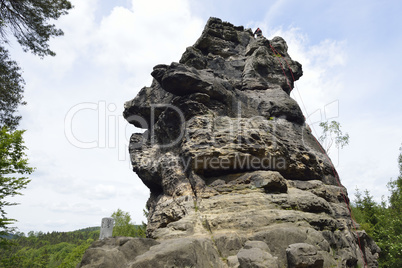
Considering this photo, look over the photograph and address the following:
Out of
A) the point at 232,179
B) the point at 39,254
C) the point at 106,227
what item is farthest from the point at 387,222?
the point at 39,254

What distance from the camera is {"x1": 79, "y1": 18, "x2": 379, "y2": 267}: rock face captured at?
6266mm

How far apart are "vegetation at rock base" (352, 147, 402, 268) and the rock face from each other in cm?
935

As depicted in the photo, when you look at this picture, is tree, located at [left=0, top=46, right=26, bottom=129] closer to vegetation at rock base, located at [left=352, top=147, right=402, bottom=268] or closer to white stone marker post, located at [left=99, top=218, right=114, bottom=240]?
white stone marker post, located at [left=99, top=218, right=114, bottom=240]

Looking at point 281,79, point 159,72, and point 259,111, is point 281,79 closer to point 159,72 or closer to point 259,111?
point 259,111

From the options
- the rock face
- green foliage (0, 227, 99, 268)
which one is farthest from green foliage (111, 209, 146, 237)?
the rock face

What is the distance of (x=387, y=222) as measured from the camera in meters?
21.4

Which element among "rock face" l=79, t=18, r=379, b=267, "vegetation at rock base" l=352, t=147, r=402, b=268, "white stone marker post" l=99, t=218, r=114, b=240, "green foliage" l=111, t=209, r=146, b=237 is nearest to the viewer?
"rock face" l=79, t=18, r=379, b=267

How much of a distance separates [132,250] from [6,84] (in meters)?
10.9

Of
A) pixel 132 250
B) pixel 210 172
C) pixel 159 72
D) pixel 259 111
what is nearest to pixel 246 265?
pixel 132 250

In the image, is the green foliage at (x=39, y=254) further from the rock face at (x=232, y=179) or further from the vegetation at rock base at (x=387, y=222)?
the vegetation at rock base at (x=387, y=222)

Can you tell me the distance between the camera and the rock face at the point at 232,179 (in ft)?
20.6

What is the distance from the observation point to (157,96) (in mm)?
14867

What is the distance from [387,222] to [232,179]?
66.1 ft

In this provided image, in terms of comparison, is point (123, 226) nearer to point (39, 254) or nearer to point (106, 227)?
point (106, 227)
